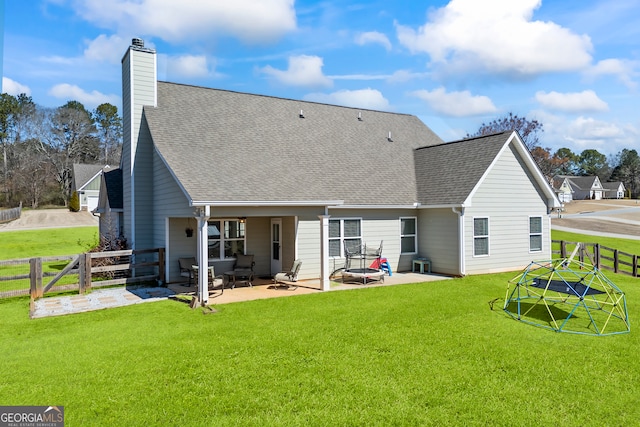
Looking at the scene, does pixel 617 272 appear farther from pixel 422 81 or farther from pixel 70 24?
pixel 70 24

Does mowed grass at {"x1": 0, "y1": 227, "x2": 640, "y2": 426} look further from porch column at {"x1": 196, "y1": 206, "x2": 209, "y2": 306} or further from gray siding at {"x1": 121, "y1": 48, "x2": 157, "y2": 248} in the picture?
gray siding at {"x1": 121, "y1": 48, "x2": 157, "y2": 248}

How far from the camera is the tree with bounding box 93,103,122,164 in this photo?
71.7m

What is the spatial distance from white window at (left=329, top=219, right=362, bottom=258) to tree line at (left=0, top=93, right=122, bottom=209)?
54.4 metres

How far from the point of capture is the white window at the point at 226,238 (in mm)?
14430

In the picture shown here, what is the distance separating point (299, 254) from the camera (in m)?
14.4

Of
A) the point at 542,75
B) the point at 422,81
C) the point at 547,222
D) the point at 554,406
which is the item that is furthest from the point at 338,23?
the point at 554,406

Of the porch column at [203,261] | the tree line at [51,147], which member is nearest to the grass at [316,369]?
the porch column at [203,261]

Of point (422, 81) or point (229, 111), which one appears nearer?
point (229, 111)

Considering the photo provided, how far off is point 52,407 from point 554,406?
6426 mm

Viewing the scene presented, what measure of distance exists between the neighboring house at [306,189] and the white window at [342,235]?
0.13ft

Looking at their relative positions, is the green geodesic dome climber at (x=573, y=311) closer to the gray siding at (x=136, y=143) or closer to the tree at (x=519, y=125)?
the gray siding at (x=136, y=143)

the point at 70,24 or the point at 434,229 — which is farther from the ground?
the point at 70,24

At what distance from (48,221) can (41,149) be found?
26.7 m

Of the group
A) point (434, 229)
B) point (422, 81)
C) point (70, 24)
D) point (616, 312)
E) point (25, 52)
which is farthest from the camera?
point (422, 81)
